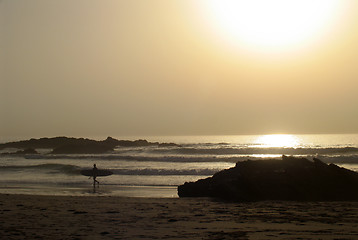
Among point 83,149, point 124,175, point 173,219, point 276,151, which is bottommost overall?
point 124,175

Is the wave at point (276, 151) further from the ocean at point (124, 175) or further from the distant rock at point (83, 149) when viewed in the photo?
the distant rock at point (83, 149)

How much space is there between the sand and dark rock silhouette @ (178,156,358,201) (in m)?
1.09

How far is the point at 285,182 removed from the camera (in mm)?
14312

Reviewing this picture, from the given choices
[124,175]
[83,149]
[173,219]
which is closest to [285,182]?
[173,219]

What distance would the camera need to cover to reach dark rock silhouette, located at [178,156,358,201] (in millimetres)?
13812

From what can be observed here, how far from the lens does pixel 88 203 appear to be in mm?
12805

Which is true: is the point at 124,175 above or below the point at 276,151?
below

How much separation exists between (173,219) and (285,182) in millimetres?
5928

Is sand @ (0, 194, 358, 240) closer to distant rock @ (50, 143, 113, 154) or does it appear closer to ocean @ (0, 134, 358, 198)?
ocean @ (0, 134, 358, 198)

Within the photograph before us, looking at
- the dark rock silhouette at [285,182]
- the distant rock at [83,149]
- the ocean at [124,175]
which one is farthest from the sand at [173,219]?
the distant rock at [83,149]

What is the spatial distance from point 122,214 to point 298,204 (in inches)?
209

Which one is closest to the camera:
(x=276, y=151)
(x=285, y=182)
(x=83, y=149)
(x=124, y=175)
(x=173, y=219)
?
(x=173, y=219)

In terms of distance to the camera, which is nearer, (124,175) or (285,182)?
(285,182)

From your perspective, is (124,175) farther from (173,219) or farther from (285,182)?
(173,219)
